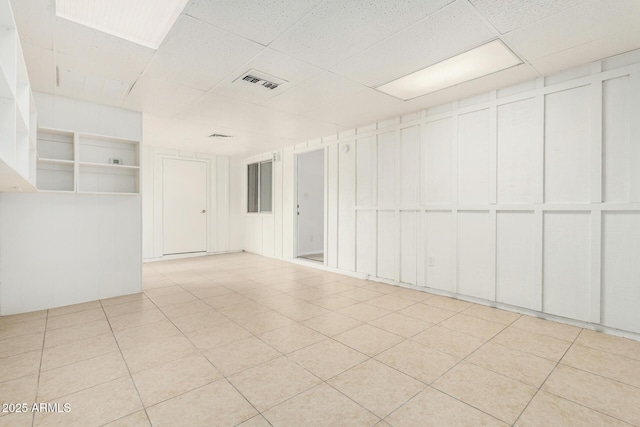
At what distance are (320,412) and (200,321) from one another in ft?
6.22

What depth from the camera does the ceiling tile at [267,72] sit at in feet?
9.20

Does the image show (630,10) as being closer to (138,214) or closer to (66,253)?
(138,214)

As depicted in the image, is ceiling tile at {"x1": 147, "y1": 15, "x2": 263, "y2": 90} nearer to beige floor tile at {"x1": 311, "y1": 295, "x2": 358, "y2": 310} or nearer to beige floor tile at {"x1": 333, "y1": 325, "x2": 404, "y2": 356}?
beige floor tile at {"x1": 333, "y1": 325, "x2": 404, "y2": 356}

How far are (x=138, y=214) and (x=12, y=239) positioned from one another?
1.28 meters

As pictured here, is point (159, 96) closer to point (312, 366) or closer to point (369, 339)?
point (312, 366)

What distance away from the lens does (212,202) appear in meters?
7.79

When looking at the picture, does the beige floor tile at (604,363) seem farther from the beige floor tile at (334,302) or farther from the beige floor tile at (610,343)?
the beige floor tile at (334,302)

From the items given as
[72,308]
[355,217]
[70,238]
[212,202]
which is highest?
[212,202]

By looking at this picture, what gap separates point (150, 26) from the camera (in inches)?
93.7

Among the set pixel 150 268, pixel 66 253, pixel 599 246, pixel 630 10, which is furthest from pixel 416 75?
pixel 150 268

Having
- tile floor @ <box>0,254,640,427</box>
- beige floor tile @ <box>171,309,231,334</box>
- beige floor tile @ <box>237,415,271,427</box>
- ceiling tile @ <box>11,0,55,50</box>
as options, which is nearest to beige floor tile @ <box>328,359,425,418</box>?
tile floor @ <box>0,254,640,427</box>

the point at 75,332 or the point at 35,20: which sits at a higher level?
the point at 35,20

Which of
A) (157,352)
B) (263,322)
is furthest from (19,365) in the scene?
(263,322)

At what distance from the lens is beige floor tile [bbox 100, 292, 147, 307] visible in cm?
378
